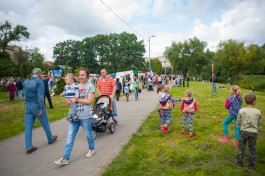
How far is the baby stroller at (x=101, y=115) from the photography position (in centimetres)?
598

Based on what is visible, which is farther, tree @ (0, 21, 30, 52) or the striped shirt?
tree @ (0, 21, 30, 52)

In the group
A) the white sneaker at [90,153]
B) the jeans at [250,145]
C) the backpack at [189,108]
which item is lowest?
the white sneaker at [90,153]

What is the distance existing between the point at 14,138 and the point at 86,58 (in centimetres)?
6952

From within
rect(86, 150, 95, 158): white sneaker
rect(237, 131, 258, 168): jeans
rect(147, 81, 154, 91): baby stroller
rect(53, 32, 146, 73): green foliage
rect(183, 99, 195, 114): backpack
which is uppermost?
rect(53, 32, 146, 73): green foliage

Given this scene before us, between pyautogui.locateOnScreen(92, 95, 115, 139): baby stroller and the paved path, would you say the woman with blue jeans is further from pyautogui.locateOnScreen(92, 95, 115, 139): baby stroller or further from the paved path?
pyautogui.locateOnScreen(92, 95, 115, 139): baby stroller

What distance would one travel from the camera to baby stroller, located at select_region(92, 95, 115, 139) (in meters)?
5.98

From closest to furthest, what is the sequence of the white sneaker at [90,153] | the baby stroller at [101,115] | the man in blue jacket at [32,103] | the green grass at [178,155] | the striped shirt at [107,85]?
1. the green grass at [178,155]
2. the white sneaker at [90,153]
3. the man in blue jacket at [32,103]
4. the baby stroller at [101,115]
5. the striped shirt at [107,85]

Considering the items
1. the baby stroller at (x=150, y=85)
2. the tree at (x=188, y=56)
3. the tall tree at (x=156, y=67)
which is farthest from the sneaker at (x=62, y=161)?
the tall tree at (x=156, y=67)

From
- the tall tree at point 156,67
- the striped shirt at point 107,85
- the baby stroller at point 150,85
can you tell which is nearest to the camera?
the striped shirt at point 107,85

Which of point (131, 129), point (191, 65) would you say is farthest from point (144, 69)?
point (131, 129)

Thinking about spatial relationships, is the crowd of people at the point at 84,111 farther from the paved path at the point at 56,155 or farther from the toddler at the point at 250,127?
the paved path at the point at 56,155

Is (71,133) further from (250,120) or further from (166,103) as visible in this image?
(250,120)

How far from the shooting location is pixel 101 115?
20.2ft

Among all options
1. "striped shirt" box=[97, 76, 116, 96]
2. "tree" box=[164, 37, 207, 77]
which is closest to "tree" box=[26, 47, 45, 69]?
"tree" box=[164, 37, 207, 77]
